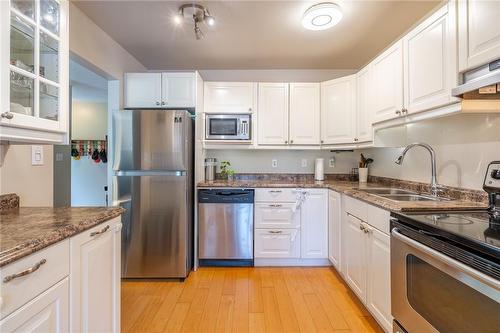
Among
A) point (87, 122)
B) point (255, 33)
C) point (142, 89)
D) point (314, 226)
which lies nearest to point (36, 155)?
point (142, 89)

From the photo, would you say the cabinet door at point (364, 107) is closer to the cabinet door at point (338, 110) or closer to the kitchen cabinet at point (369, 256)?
the cabinet door at point (338, 110)

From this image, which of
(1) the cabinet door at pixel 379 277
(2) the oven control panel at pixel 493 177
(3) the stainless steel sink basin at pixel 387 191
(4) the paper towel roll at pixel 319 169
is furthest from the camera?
(4) the paper towel roll at pixel 319 169

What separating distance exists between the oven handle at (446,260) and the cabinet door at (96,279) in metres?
1.57

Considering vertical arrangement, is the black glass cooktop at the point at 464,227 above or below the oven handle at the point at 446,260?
above

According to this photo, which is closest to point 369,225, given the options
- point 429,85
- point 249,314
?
point 429,85

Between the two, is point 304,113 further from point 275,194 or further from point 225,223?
point 225,223

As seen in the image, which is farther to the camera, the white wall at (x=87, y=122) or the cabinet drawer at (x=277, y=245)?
the white wall at (x=87, y=122)

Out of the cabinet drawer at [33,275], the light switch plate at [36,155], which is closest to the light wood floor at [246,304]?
the cabinet drawer at [33,275]

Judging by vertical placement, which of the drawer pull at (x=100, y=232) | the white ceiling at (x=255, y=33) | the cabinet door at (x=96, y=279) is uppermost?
the white ceiling at (x=255, y=33)

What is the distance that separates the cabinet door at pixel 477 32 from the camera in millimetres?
1166

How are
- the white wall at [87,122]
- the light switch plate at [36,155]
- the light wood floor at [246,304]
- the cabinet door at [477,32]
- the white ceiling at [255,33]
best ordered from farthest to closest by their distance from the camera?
1. the white wall at [87,122]
2. the white ceiling at [255,33]
3. the light wood floor at [246,304]
4. the light switch plate at [36,155]
5. the cabinet door at [477,32]

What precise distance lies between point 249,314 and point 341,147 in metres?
2.01

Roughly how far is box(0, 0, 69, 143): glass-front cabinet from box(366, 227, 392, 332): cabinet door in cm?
204

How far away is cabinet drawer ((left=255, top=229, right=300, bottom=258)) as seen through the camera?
2.77 metres
